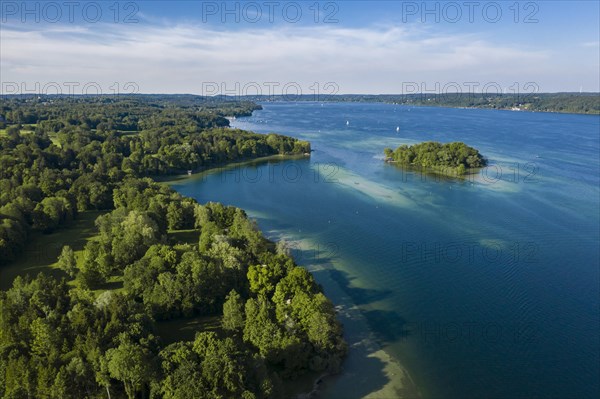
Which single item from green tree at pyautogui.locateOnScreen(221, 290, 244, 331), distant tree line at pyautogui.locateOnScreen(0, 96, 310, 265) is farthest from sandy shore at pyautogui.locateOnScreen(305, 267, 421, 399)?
distant tree line at pyautogui.locateOnScreen(0, 96, 310, 265)

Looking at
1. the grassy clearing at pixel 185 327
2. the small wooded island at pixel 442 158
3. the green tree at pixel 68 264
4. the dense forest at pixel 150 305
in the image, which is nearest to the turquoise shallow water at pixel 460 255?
the small wooded island at pixel 442 158

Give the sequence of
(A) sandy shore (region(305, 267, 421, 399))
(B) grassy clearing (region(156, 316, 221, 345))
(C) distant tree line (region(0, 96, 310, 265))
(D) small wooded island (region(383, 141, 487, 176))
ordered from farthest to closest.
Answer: (D) small wooded island (region(383, 141, 487, 176)) → (C) distant tree line (region(0, 96, 310, 265)) → (B) grassy clearing (region(156, 316, 221, 345)) → (A) sandy shore (region(305, 267, 421, 399))

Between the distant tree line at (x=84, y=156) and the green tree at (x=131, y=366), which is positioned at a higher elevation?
the distant tree line at (x=84, y=156)

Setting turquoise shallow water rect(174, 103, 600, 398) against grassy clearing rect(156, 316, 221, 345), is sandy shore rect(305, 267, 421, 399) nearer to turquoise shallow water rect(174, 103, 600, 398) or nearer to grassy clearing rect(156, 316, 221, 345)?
turquoise shallow water rect(174, 103, 600, 398)

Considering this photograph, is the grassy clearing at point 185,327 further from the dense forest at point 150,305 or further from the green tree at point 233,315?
the green tree at point 233,315

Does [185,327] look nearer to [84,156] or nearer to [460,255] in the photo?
[460,255]

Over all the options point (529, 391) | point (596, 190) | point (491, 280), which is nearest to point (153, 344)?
point (529, 391)
